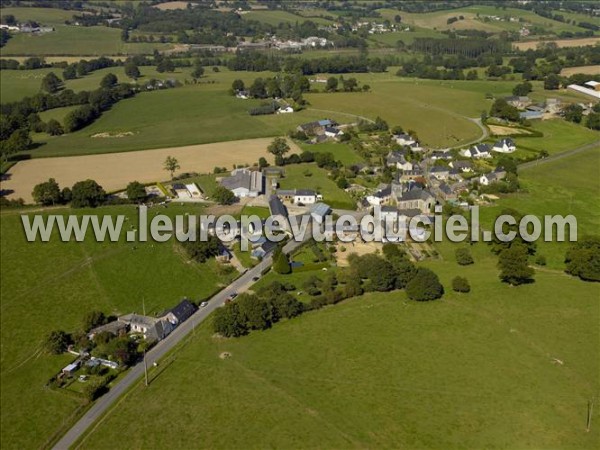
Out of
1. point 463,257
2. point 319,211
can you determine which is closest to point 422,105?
point 319,211

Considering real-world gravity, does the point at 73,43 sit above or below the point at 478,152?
above

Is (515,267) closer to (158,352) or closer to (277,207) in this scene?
(277,207)

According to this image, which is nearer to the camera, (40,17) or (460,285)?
(460,285)

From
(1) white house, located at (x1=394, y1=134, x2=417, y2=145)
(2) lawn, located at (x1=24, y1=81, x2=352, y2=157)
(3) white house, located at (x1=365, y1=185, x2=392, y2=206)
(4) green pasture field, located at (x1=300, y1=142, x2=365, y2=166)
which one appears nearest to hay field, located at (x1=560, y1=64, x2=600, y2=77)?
(2) lawn, located at (x1=24, y1=81, x2=352, y2=157)

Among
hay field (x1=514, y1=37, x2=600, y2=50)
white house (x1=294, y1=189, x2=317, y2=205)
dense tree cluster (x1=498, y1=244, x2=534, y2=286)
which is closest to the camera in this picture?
dense tree cluster (x1=498, y1=244, x2=534, y2=286)

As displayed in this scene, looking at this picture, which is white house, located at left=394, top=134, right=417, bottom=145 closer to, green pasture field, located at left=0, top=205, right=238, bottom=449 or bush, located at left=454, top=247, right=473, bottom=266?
bush, located at left=454, top=247, right=473, bottom=266

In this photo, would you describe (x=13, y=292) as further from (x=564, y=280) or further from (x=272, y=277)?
(x=564, y=280)

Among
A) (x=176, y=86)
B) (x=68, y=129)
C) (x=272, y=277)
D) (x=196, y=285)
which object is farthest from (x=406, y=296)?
(x=176, y=86)
